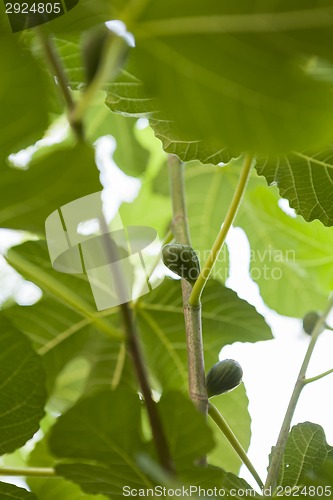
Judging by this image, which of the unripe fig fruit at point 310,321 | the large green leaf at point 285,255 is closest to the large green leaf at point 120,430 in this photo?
the unripe fig fruit at point 310,321

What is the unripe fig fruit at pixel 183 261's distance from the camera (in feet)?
2.85

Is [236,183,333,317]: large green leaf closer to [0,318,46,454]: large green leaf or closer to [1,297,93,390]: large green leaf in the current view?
[1,297,93,390]: large green leaf

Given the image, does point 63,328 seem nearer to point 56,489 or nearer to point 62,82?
point 56,489

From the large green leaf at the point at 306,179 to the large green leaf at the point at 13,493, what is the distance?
0.51 m

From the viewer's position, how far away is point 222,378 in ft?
2.80

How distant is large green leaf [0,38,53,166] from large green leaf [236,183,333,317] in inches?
42.4

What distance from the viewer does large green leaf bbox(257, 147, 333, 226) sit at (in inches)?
36.0

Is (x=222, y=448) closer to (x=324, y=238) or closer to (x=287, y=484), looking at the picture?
(x=287, y=484)

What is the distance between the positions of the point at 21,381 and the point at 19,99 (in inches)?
15.1

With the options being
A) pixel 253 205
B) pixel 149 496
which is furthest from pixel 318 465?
pixel 253 205

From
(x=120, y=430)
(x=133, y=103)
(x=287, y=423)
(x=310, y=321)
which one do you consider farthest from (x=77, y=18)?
(x=310, y=321)

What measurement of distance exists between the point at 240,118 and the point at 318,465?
1.94ft

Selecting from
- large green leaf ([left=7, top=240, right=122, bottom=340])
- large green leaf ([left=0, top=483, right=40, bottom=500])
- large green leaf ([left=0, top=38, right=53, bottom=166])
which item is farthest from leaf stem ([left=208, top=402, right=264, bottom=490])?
large green leaf ([left=0, top=38, right=53, bottom=166])

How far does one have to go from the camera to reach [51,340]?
1.19 metres
